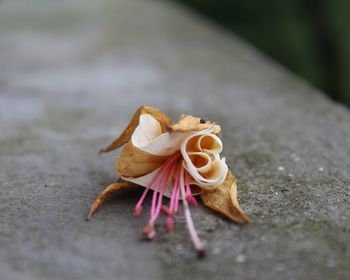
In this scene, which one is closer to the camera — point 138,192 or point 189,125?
point 189,125

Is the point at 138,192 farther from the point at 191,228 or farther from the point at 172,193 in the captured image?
the point at 191,228

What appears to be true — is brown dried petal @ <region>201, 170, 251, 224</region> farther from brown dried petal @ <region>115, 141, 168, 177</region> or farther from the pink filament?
brown dried petal @ <region>115, 141, 168, 177</region>

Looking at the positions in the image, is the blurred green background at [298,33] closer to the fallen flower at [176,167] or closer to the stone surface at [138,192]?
the stone surface at [138,192]

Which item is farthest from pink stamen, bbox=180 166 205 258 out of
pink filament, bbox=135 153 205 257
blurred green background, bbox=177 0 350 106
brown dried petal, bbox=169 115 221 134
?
blurred green background, bbox=177 0 350 106

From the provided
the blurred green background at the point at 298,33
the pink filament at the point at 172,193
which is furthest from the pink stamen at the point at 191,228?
the blurred green background at the point at 298,33

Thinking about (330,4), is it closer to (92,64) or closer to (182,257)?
(92,64)

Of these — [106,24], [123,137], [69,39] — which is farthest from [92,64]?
[123,137]

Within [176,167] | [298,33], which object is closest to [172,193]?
[176,167]
